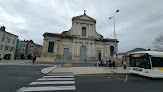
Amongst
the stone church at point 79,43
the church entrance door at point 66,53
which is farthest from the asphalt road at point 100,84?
the church entrance door at point 66,53

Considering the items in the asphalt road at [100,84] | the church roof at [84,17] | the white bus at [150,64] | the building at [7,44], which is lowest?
the asphalt road at [100,84]

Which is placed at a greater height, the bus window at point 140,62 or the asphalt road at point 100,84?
the bus window at point 140,62

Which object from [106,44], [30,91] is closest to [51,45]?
[106,44]

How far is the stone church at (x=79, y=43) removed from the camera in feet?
103

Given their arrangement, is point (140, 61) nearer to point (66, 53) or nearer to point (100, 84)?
point (100, 84)

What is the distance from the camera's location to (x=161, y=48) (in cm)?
2428

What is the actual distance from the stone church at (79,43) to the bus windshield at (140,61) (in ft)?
79.7

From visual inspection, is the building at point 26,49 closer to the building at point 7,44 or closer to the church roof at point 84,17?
the building at point 7,44

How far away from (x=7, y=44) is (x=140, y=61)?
151 feet

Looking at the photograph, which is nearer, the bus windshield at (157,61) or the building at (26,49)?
the bus windshield at (157,61)

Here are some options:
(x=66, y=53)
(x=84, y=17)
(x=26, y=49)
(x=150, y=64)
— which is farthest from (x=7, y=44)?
(x=150, y=64)

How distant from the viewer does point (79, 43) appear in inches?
1341

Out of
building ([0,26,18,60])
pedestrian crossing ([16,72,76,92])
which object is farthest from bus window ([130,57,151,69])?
building ([0,26,18,60])

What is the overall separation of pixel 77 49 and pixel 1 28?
32.6m
